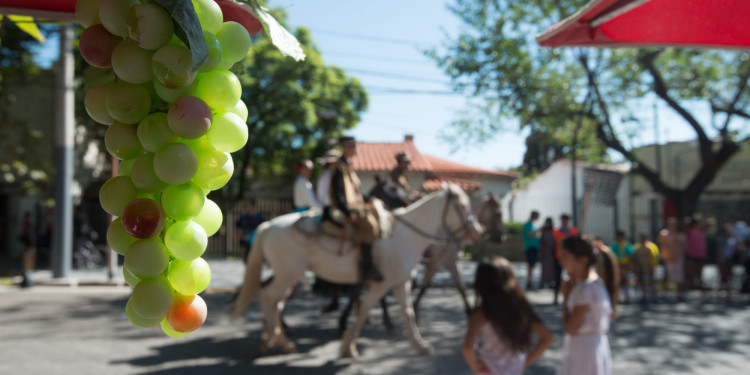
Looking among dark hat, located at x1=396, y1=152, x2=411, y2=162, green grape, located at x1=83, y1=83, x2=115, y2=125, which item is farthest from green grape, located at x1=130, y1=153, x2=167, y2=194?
dark hat, located at x1=396, y1=152, x2=411, y2=162

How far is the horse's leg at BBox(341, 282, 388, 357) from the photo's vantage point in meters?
6.73

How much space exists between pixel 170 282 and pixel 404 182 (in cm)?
829

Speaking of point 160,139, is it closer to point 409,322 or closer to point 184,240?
point 184,240

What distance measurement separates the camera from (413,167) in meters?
10.1

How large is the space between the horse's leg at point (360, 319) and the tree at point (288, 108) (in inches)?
599

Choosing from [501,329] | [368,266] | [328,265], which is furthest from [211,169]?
[328,265]

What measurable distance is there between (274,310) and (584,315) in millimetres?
4352

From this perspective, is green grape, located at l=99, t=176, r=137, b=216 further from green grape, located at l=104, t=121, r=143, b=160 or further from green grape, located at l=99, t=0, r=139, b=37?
green grape, located at l=99, t=0, r=139, b=37

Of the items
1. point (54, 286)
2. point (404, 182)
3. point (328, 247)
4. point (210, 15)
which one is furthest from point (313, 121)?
point (210, 15)

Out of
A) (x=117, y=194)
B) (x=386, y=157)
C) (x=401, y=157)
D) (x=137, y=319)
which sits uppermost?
(x=386, y=157)

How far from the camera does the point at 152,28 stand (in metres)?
0.83

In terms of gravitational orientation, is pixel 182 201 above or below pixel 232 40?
below

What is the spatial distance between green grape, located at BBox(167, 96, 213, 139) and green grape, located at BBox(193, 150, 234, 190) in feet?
0.27

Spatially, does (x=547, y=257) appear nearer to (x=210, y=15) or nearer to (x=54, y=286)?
(x=54, y=286)
